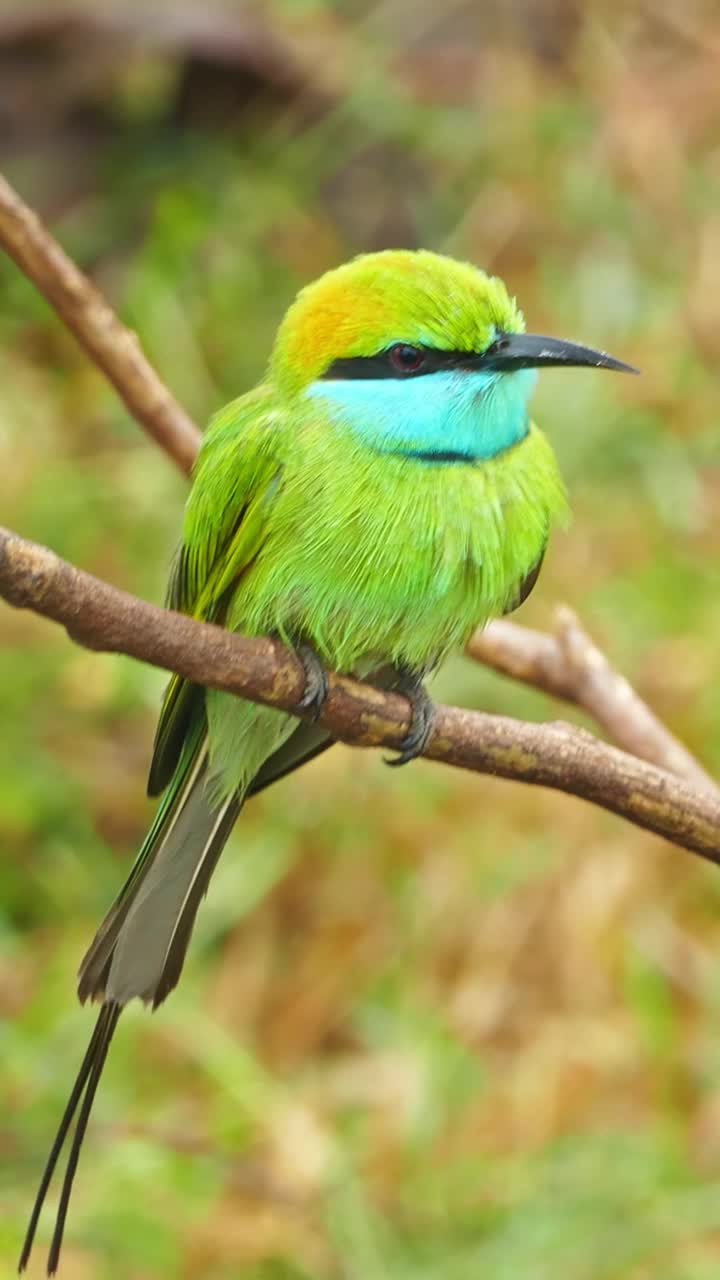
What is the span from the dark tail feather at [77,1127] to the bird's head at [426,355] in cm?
67

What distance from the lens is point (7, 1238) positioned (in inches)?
88.3

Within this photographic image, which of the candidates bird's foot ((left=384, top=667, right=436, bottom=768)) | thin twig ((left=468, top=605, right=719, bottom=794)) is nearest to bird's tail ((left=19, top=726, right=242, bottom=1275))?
bird's foot ((left=384, top=667, right=436, bottom=768))

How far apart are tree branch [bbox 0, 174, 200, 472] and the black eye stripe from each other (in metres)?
0.29

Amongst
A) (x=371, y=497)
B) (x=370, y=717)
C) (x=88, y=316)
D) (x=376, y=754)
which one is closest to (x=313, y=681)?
(x=370, y=717)

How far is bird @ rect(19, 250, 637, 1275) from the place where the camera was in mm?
1838

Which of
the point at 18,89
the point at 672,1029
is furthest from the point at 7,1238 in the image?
the point at 18,89

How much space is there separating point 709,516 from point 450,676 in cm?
86

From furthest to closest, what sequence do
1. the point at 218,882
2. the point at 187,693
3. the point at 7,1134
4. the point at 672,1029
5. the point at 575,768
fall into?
1. the point at 218,882
2. the point at 672,1029
3. the point at 7,1134
4. the point at 187,693
5. the point at 575,768

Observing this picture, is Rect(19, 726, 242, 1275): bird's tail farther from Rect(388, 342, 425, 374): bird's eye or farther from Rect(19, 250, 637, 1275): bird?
Rect(388, 342, 425, 374): bird's eye

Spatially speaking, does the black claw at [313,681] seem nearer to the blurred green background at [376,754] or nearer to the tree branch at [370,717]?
the tree branch at [370,717]

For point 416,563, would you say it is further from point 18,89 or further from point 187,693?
point 18,89

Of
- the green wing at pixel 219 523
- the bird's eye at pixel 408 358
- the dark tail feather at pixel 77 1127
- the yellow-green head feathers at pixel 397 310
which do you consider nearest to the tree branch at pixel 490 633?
the green wing at pixel 219 523

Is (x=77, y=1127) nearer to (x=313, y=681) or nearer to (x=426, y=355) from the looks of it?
(x=313, y=681)

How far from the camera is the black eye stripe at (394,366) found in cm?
188
